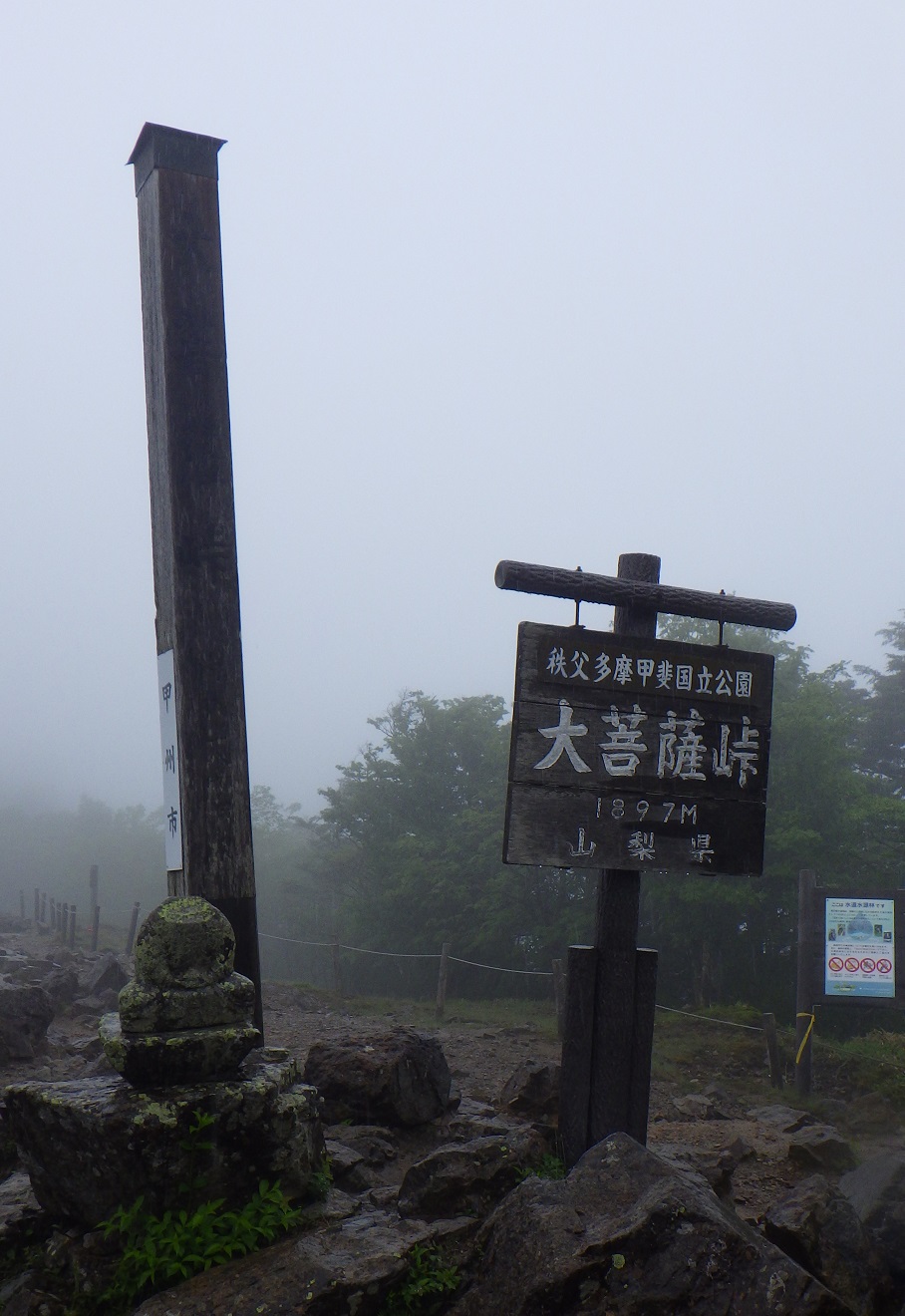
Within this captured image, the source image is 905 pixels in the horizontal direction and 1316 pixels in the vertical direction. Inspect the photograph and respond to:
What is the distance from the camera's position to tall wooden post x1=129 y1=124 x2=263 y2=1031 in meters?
5.05

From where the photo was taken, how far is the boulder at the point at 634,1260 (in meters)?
3.53

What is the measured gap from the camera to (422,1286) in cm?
391

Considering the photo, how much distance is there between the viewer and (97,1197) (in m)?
4.02

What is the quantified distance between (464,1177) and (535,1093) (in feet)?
9.66

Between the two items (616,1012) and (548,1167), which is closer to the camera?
(548,1167)

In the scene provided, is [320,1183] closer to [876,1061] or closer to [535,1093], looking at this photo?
[535,1093]

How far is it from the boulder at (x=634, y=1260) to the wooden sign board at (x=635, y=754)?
162cm

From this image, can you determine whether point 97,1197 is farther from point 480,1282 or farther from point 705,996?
point 705,996

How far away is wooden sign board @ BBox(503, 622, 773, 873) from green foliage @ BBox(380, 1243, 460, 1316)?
181cm

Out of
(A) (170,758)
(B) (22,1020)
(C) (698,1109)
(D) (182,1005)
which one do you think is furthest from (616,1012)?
(B) (22,1020)

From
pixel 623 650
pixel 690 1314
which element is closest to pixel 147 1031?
pixel 690 1314

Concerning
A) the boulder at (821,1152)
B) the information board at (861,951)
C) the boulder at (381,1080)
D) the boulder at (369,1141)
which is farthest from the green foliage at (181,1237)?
the information board at (861,951)

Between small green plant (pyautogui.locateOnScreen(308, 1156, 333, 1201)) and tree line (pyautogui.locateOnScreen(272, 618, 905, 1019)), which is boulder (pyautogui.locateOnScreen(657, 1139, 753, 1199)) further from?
tree line (pyautogui.locateOnScreen(272, 618, 905, 1019))

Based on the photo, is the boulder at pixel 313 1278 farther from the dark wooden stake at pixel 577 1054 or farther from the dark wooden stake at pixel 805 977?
the dark wooden stake at pixel 805 977
